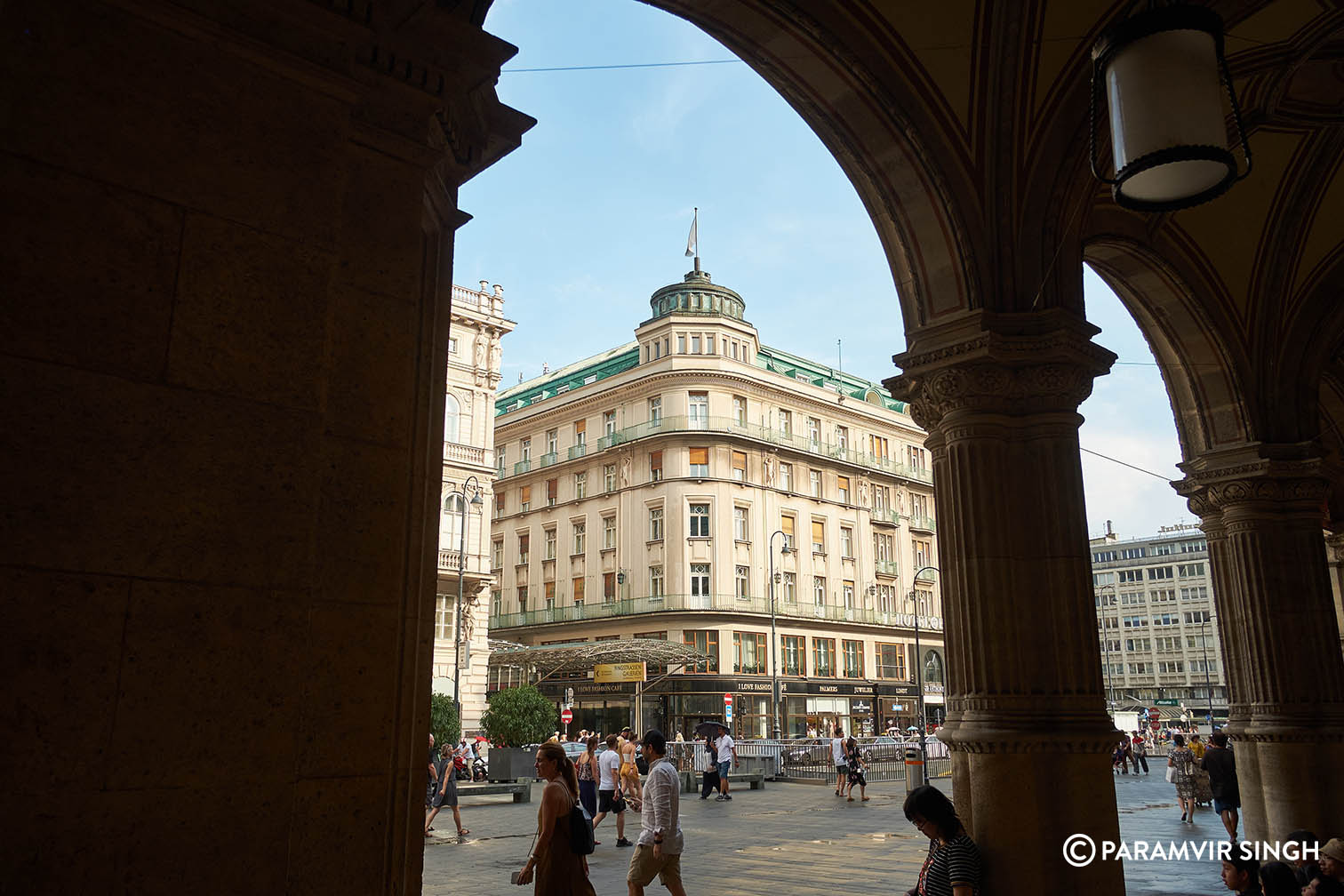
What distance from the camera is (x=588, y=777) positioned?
1361 cm

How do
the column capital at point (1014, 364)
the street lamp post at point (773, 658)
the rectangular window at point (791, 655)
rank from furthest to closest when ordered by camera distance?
the rectangular window at point (791, 655) → the street lamp post at point (773, 658) → the column capital at point (1014, 364)

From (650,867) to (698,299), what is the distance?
4222 centimetres

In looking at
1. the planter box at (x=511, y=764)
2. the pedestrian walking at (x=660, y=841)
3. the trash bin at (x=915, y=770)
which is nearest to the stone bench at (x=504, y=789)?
the planter box at (x=511, y=764)

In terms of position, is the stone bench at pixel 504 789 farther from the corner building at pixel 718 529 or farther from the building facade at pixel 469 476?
the corner building at pixel 718 529

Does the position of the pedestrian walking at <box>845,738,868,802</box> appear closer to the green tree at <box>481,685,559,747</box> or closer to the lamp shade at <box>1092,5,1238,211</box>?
the green tree at <box>481,685,559,747</box>

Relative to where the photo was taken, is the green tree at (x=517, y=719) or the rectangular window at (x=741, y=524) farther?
the rectangular window at (x=741, y=524)

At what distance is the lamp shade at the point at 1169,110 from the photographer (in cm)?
364

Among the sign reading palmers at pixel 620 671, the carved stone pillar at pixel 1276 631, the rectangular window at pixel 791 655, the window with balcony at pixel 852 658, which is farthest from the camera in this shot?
the window with balcony at pixel 852 658

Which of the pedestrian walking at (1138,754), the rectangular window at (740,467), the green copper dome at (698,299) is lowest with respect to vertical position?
the pedestrian walking at (1138,754)

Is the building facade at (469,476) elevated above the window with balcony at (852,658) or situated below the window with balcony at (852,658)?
above

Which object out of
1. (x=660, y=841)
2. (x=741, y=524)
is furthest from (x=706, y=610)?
(x=660, y=841)

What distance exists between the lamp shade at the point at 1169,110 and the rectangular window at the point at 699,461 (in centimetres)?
4116

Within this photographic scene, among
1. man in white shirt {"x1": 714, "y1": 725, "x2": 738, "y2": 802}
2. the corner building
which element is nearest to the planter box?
man in white shirt {"x1": 714, "y1": 725, "x2": 738, "y2": 802}

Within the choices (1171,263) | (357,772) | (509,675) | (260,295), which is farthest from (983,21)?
(509,675)
